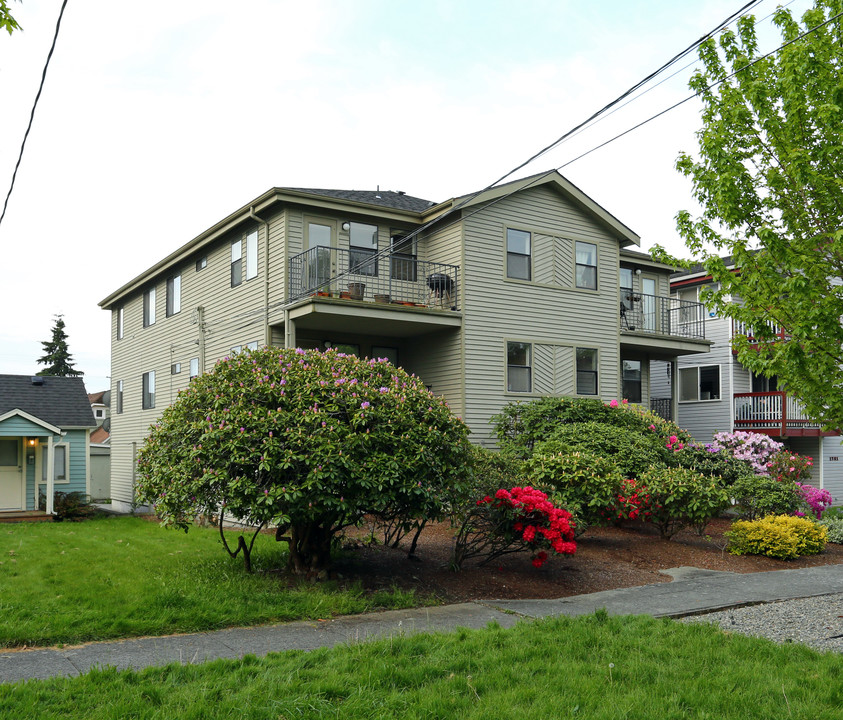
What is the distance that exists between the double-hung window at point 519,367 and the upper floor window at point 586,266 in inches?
110

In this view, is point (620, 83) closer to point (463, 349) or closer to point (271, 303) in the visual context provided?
point (463, 349)

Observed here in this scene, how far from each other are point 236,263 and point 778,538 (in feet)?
46.2

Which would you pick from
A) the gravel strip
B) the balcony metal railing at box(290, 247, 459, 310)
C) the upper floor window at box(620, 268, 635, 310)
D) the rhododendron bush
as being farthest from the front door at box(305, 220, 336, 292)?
the gravel strip

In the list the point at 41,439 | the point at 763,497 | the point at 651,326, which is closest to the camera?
the point at 763,497

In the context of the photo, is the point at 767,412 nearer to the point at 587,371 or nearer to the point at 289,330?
the point at 587,371

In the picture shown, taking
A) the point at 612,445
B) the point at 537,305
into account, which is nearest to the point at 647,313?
the point at 537,305

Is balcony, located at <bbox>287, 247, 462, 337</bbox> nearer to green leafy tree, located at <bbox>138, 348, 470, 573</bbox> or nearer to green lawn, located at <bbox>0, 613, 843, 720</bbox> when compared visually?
green leafy tree, located at <bbox>138, 348, 470, 573</bbox>

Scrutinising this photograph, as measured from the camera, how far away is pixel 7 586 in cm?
838

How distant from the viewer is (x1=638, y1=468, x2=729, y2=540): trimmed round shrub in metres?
13.0

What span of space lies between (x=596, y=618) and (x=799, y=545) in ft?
24.6

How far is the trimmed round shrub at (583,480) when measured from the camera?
480 inches

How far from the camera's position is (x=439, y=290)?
18406 millimetres

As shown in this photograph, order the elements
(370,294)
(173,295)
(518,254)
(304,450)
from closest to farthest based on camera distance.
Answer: (304,450), (370,294), (518,254), (173,295)

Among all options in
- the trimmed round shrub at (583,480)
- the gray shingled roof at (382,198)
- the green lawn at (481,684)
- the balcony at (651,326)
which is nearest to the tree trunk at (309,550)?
the green lawn at (481,684)
